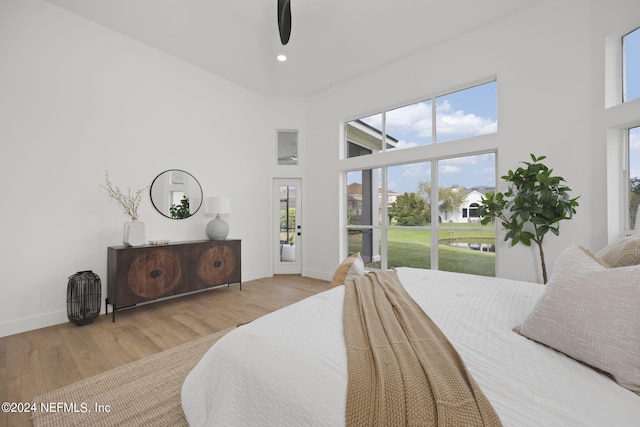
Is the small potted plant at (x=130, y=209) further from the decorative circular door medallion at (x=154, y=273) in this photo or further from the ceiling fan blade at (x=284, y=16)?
the ceiling fan blade at (x=284, y=16)

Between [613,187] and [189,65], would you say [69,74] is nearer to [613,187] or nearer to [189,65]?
[189,65]

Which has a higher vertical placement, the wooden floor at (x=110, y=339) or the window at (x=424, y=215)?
the window at (x=424, y=215)

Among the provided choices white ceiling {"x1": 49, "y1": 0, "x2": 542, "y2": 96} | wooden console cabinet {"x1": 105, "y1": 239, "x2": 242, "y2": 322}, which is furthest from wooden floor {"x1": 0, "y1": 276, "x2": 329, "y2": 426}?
white ceiling {"x1": 49, "y1": 0, "x2": 542, "y2": 96}

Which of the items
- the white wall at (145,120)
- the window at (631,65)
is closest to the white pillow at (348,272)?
the white wall at (145,120)

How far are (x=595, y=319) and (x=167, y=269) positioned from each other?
3780 mm

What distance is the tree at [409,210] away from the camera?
3969mm

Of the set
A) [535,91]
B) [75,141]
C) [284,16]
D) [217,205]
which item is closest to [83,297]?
[75,141]

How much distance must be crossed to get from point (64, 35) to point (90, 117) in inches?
34.9

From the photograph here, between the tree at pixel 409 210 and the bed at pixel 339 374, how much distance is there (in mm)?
2620

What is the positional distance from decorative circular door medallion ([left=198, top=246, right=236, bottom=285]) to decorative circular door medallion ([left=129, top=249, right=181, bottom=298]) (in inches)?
13.5

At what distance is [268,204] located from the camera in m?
5.14

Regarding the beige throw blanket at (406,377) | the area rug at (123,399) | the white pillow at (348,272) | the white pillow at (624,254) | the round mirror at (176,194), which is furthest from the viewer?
the round mirror at (176,194)

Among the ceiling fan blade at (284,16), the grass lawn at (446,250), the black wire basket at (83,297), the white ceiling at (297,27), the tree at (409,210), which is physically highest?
the white ceiling at (297,27)

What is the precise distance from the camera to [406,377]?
0.81 m
